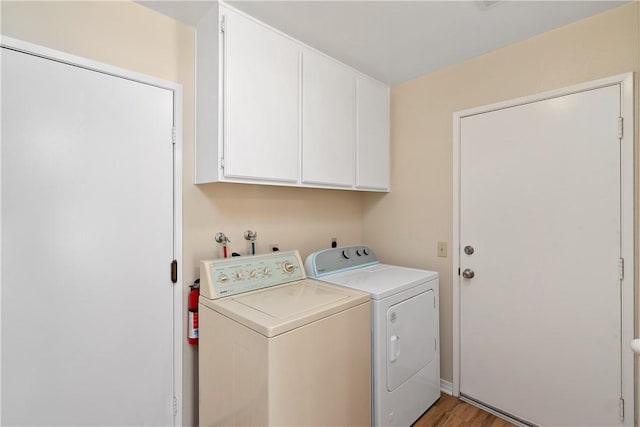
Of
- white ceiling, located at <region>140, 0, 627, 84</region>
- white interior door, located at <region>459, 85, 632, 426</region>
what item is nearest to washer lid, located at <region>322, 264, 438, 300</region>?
white interior door, located at <region>459, 85, 632, 426</region>

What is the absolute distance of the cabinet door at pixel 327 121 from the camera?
1.89 metres

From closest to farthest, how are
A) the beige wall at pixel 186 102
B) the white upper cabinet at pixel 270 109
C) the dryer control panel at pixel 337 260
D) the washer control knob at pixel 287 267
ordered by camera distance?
the beige wall at pixel 186 102 → the white upper cabinet at pixel 270 109 → the washer control knob at pixel 287 267 → the dryer control panel at pixel 337 260

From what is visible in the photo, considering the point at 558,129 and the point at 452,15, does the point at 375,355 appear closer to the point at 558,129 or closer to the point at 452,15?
the point at 558,129

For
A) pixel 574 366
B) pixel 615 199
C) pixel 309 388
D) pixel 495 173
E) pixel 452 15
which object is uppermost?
pixel 452 15

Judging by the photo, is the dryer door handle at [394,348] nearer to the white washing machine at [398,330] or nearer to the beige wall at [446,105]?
the white washing machine at [398,330]

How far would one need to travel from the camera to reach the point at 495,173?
1.97 meters

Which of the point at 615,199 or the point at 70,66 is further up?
the point at 70,66

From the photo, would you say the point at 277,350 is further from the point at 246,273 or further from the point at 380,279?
the point at 380,279

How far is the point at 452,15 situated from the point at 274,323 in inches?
70.6

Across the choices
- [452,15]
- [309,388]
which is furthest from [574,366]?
[452,15]

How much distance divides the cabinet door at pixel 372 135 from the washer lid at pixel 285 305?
901mm

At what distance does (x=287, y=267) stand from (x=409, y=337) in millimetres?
839

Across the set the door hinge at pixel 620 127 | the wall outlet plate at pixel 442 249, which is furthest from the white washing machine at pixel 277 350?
the door hinge at pixel 620 127

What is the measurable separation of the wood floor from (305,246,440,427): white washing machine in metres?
0.05
